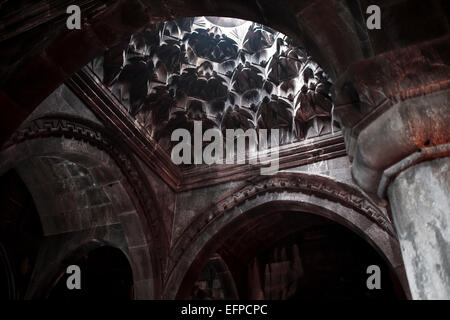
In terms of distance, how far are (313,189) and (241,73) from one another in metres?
2.27

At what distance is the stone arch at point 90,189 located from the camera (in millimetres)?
5047

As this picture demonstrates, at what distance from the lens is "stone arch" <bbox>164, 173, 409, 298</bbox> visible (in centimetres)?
544

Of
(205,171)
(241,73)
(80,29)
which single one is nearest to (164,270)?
(205,171)

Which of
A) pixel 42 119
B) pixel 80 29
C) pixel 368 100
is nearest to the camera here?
pixel 368 100

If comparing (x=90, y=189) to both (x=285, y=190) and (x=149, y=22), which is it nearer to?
(x=285, y=190)

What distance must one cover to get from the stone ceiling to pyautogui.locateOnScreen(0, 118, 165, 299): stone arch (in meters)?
0.82

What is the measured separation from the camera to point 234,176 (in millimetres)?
6750

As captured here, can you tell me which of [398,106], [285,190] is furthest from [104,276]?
[398,106]

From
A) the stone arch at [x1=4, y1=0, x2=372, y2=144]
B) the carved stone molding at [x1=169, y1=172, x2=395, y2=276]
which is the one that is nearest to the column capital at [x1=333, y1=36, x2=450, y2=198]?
the stone arch at [x1=4, y1=0, x2=372, y2=144]

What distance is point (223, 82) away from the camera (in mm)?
6926

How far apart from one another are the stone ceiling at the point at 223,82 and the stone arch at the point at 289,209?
810mm

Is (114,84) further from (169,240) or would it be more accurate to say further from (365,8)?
(365,8)

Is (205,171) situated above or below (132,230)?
above
